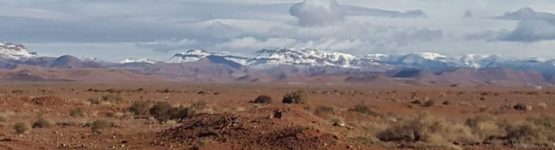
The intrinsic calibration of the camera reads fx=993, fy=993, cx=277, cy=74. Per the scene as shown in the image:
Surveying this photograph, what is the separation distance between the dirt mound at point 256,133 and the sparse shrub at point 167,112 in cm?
1181

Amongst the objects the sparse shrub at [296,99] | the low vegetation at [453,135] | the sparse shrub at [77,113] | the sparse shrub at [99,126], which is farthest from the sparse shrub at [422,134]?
the sparse shrub at [296,99]

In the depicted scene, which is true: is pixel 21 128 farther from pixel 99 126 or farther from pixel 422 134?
pixel 422 134

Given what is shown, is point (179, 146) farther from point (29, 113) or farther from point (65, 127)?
point (29, 113)

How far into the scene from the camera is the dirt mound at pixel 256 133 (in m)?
27.8

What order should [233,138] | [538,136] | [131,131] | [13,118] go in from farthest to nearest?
[13,118] < [131,131] < [538,136] < [233,138]

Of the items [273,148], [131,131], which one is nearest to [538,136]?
[273,148]

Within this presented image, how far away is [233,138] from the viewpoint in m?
29.2

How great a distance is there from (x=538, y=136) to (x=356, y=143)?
7212 millimetres

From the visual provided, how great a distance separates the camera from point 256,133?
29.6m

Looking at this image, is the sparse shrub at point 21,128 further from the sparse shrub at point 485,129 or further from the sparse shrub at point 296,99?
the sparse shrub at point 296,99

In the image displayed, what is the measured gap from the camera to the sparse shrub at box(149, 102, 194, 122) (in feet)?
149

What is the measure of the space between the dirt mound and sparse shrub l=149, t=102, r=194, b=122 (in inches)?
465

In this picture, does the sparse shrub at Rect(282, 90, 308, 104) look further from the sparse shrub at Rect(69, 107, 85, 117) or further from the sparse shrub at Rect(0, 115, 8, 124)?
the sparse shrub at Rect(0, 115, 8, 124)

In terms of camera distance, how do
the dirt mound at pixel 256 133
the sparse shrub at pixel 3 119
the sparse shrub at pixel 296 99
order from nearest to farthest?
the dirt mound at pixel 256 133, the sparse shrub at pixel 3 119, the sparse shrub at pixel 296 99
